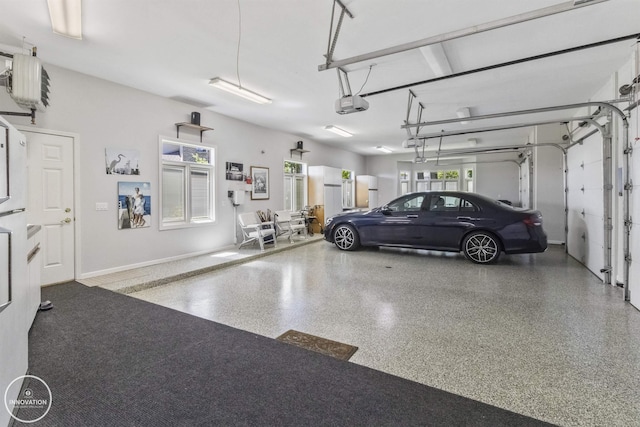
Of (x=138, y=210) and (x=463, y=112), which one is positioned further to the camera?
(x=463, y=112)

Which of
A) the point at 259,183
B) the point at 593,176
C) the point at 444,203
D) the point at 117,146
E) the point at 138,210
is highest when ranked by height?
the point at 117,146

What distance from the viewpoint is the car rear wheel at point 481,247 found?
17.0ft

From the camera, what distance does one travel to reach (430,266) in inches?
203

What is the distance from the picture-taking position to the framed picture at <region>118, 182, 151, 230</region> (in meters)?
4.67

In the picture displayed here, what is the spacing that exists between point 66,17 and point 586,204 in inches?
285

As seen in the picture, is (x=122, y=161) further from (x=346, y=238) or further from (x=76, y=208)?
(x=346, y=238)

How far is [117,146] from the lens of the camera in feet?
15.1

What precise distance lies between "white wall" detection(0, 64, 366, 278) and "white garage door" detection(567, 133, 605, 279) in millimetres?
6380

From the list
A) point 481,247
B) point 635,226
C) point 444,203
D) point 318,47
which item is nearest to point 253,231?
point 444,203

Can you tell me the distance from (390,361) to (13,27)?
4715 mm

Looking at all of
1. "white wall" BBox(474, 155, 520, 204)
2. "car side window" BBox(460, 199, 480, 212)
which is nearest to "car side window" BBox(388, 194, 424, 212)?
"car side window" BBox(460, 199, 480, 212)

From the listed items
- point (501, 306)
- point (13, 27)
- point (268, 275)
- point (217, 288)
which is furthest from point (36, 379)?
point (501, 306)

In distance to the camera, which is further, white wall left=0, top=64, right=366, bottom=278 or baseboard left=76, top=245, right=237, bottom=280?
baseboard left=76, top=245, right=237, bottom=280

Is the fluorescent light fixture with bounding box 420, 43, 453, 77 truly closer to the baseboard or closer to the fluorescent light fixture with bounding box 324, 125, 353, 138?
the fluorescent light fixture with bounding box 324, 125, 353, 138
